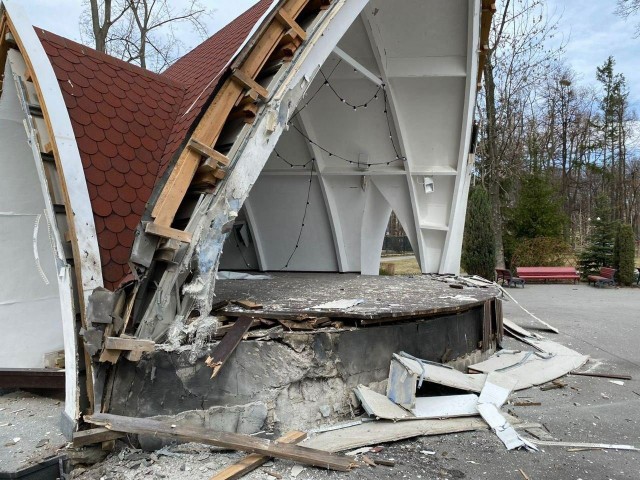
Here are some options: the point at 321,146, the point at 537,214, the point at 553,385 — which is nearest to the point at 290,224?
the point at 321,146

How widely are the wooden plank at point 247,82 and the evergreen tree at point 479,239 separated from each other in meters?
15.6

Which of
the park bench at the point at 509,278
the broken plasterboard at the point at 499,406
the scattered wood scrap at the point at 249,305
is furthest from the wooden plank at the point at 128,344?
the park bench at the point at 509,278

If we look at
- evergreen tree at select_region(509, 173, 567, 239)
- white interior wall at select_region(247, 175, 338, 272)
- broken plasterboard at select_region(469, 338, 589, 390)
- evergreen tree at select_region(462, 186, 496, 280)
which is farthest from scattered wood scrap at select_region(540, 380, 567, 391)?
evergreen tree at select_region(509, 173, 567, 239)

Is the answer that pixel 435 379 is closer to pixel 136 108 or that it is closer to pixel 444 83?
pixel 136 108

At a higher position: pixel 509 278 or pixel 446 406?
pixel 509 278

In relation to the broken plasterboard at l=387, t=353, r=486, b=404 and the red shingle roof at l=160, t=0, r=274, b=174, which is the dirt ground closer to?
the red shingle roof at l=160, t=0, r=274, b=174

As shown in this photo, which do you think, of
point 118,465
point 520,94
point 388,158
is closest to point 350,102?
point 388,158

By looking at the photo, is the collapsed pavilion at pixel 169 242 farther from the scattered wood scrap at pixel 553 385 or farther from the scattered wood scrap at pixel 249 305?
the scattered wood scrap at pixel 553 385

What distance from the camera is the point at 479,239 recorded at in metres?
19.0

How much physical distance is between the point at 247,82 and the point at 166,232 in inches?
69.7

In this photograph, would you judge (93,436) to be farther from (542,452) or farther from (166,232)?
(542,452)

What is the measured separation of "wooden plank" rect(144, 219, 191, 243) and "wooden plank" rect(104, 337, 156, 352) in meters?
0.95

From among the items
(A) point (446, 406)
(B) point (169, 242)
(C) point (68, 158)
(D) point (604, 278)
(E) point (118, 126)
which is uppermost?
(E) point (118, 126)

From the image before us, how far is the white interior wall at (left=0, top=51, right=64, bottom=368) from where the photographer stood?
19.8ft
